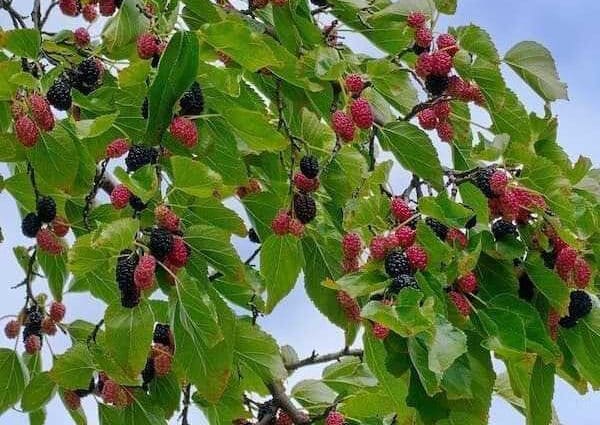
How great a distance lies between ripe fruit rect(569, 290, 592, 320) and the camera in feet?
6.20

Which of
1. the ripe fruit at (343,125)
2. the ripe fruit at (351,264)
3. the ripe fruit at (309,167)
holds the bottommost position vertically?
the ripe fruit at (351,264)

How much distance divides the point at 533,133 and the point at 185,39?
2.43ft

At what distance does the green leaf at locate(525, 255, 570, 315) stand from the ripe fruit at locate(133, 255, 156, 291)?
616 mm

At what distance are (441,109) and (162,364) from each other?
0.74 meters

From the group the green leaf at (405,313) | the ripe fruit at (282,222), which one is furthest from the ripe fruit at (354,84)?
the green leaf at (405,313)

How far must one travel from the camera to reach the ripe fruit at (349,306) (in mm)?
2082

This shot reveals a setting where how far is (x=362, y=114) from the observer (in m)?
2.02

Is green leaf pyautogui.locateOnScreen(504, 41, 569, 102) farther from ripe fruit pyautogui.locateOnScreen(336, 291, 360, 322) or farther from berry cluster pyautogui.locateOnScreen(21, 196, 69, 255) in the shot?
berry cluster pyautogui.locateOnScreen(21, 196, 69, 255)

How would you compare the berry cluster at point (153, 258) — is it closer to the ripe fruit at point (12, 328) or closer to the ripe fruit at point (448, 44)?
the ripe fruit at point (448, 44)

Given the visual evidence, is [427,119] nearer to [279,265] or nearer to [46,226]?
[279,265]

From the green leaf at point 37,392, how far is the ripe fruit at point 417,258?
116 centimetres


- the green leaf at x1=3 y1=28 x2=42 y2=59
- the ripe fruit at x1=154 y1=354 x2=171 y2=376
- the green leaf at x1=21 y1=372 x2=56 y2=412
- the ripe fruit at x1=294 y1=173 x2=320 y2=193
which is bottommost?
the ripe fruit at x1=154 y1=354 x2=171 y2=376

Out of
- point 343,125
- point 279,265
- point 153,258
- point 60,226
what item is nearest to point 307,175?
point 343,125

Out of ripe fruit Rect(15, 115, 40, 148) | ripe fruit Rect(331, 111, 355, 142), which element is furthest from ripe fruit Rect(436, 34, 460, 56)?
ripe fruit Rect(15, 115, 40, 148)
